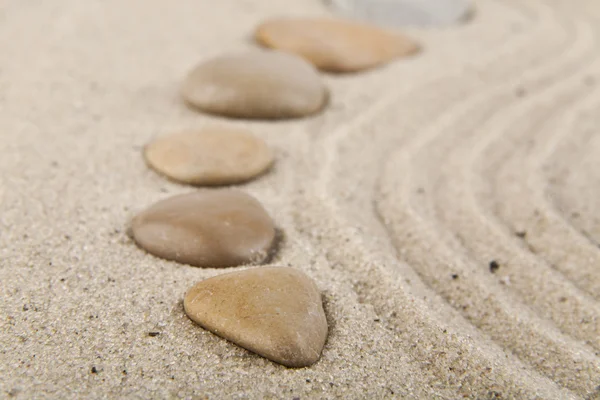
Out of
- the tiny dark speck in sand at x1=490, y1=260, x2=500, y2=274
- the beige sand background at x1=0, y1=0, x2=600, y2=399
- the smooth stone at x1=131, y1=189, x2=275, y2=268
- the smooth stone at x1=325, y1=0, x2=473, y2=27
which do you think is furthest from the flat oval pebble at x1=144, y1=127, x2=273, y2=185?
the smooth stone at x1=325, y1=0, x2=473, y2=27

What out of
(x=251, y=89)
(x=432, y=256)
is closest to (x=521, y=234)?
(x=432, y=256)

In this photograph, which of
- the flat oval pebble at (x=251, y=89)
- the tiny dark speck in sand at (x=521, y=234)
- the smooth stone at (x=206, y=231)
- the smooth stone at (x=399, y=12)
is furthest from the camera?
the smooth stone at (x=399, y=12)

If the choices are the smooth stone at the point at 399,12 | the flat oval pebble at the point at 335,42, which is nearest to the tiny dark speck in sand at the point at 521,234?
the flat oval pebble at the point at 335,42

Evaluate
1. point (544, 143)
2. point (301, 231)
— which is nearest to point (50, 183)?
point (301, 231)

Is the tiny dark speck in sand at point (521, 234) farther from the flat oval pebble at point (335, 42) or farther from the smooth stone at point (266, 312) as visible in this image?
the flat oval pebble at point (335, 42)

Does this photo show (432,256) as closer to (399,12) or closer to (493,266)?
(493,266)
